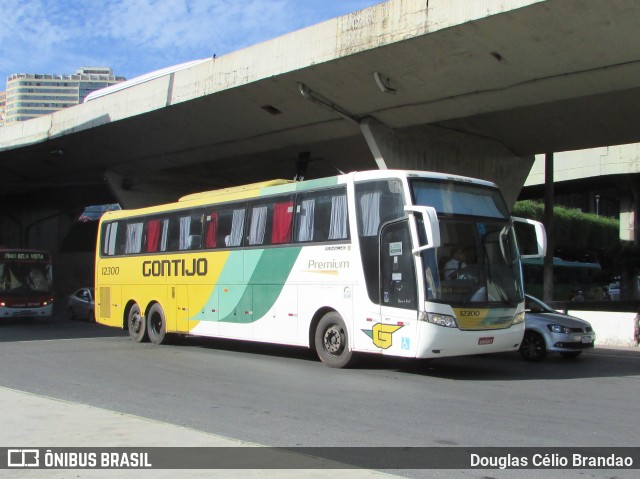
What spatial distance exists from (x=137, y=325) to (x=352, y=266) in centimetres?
834

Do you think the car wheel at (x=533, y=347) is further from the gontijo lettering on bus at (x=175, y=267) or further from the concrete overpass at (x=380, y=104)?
the gontijo lettering on bus at (x=175, y=267)

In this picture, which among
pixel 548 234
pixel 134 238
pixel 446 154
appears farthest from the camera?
pixel 446 154

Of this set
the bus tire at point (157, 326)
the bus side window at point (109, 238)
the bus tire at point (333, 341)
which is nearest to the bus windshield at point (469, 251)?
the bus tire at point (333, 341)

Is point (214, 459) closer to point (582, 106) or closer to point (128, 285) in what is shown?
point (128, 285)

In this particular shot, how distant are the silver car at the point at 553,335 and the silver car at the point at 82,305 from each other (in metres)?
19.9

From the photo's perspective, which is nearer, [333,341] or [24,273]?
[333,341]

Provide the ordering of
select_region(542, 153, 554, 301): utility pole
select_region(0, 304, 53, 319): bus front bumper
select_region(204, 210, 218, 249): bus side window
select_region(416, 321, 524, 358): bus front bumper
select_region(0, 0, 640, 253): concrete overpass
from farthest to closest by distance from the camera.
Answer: select_region(0, 304, 53, 319): bus front bumper < select_region(542, 153, 554, 301): utility pole < select_region(204, 210, 218, 249): bus side window < select_region(0, 0, 640, 253): concrete overpass < select_region(416, 321, 524, 358): bus front bumper

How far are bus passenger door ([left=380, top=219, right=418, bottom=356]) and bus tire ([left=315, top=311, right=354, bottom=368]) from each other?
37.9 inches

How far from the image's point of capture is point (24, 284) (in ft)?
90.8

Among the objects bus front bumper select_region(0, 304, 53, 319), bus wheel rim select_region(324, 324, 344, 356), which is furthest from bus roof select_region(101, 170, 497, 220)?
bus front bumper select_region(0, 304, 53, 319)

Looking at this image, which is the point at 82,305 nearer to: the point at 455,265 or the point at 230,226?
the point at 230,226

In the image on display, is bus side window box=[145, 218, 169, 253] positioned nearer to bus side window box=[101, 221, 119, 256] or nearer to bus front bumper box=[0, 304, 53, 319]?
bus side window box=[101, 221, 119, 256]

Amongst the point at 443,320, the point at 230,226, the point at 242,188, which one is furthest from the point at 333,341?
the point at 242,188

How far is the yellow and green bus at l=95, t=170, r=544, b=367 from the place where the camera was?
11117 mm
